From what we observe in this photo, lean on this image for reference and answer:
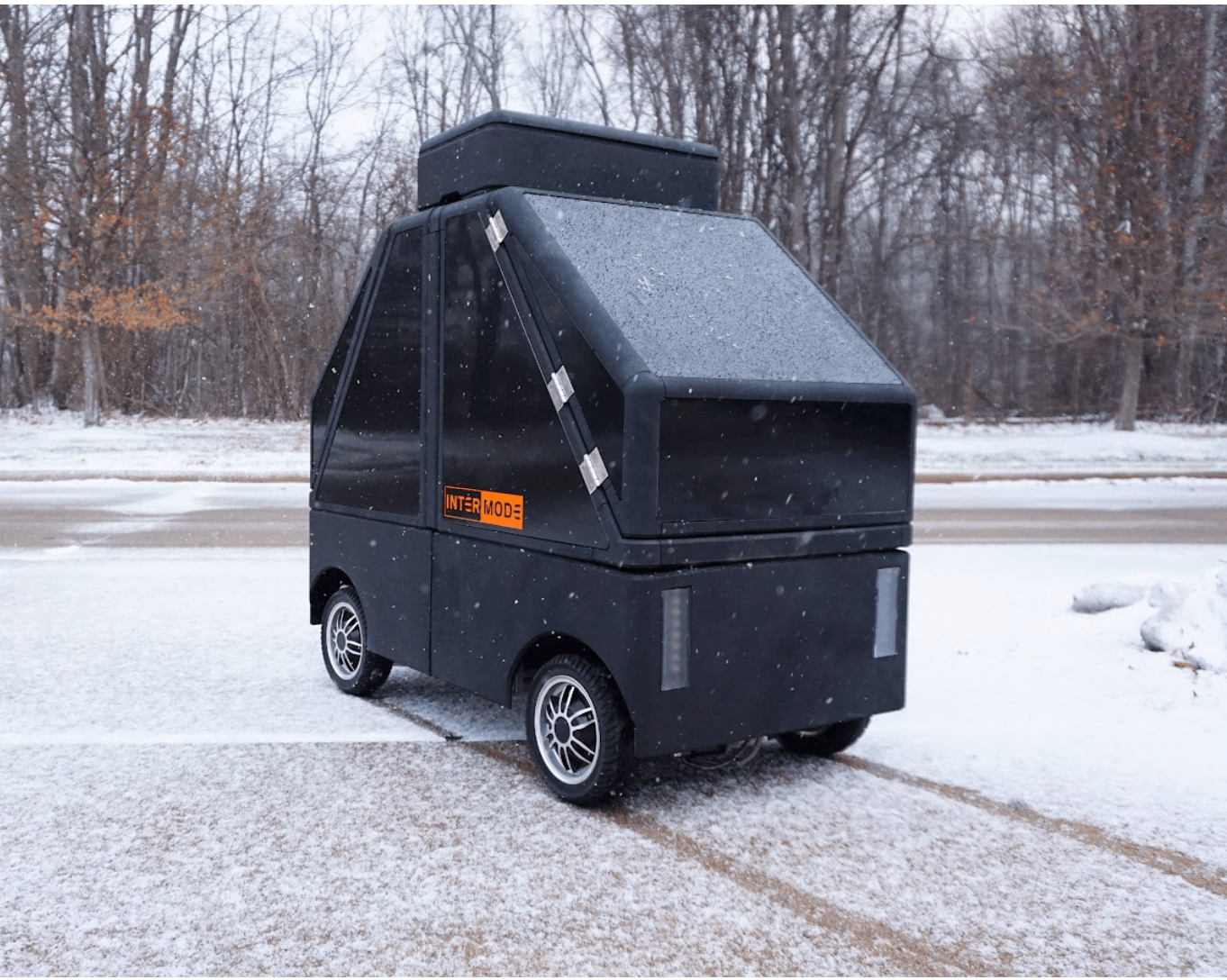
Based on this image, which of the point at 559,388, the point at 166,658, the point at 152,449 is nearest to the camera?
the point at 559,388

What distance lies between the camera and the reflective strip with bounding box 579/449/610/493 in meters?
4.18

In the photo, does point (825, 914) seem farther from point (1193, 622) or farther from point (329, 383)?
point (1193, 622)

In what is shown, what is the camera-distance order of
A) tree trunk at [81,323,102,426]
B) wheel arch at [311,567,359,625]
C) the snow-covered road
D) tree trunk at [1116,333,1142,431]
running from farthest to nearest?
tree trunk at [1116,333,1142,431]
tree trunk at [81,323,102,426]
wheel arch at [311,567,359,625]
the snow-covered road

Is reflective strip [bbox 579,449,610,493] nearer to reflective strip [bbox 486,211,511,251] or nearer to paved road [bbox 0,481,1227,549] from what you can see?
reflective strip [bbox 486,211,511,251]

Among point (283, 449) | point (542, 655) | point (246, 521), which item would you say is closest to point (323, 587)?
point (542, 655)

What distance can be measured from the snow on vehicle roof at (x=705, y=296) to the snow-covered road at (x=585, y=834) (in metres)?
1.67

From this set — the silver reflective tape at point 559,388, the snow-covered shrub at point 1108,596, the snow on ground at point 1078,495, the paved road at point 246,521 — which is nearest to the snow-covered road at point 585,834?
the snow-covered shrub at point 1108,596

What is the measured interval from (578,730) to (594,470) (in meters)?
1.02

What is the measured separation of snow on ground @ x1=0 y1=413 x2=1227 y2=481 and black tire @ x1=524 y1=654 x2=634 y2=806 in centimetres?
1484

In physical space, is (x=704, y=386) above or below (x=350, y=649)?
above

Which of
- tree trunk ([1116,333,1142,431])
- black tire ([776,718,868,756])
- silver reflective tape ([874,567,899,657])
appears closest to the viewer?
silver reflective tape ([874,567,899,657])

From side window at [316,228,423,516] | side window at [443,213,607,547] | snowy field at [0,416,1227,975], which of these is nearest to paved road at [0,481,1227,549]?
snowy field at [0,416,1227,975]

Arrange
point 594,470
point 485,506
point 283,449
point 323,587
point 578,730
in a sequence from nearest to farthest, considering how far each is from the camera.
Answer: point 594,470, point 578,730, point 485,506, point 323,587, point 283,449

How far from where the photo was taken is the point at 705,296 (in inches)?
184
